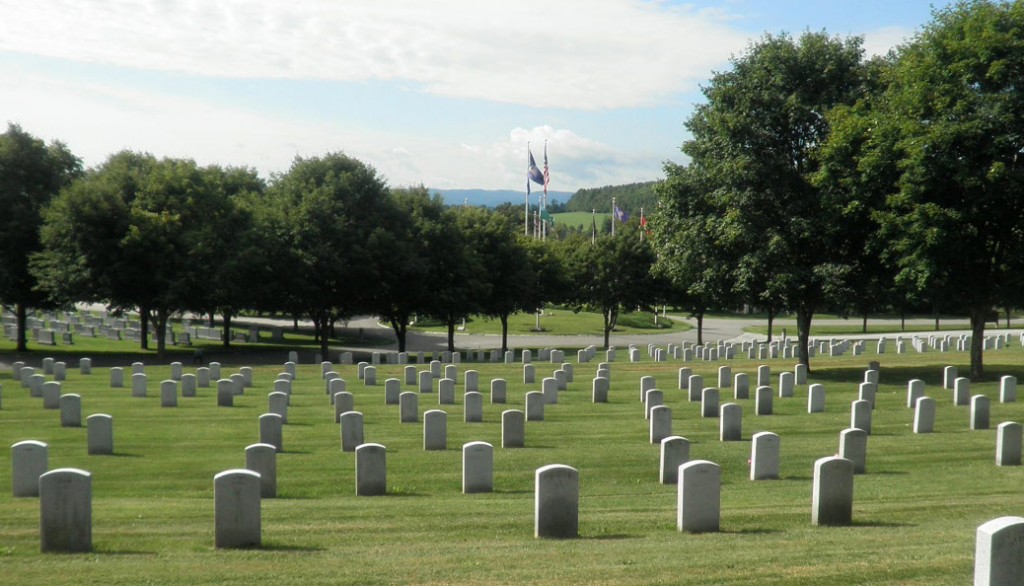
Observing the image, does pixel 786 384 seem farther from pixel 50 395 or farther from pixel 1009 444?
pixel 50 395

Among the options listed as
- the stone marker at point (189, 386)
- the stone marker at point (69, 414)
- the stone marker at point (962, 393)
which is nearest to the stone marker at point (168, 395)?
the stone marker at point (189, 386)

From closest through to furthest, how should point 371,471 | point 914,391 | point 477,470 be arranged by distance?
point 371,471, point 477,470, point 914,391

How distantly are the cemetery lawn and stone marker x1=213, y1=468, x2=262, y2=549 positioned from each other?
6096 centimetres

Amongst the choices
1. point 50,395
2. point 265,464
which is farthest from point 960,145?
point 50,395

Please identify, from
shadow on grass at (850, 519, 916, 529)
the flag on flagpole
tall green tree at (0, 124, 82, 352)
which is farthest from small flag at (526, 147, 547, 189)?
shadow on grass at (850, 519, 916, 529)

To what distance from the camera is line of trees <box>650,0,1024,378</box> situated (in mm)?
26484

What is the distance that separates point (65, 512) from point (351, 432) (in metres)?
8.30

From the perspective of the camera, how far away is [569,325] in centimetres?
7975

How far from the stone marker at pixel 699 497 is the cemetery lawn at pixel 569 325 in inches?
2365

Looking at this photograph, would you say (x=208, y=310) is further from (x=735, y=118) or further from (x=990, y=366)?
→ (x=990, y=366)

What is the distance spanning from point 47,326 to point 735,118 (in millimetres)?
45575

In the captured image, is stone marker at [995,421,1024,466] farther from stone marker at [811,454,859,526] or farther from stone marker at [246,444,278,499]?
stone marker at [246,444,278,499]

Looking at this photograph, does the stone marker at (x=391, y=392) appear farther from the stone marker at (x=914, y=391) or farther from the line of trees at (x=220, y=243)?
the line of trees at (x=220, y=243)

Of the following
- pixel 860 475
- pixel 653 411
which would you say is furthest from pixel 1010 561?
pixel 653 411
